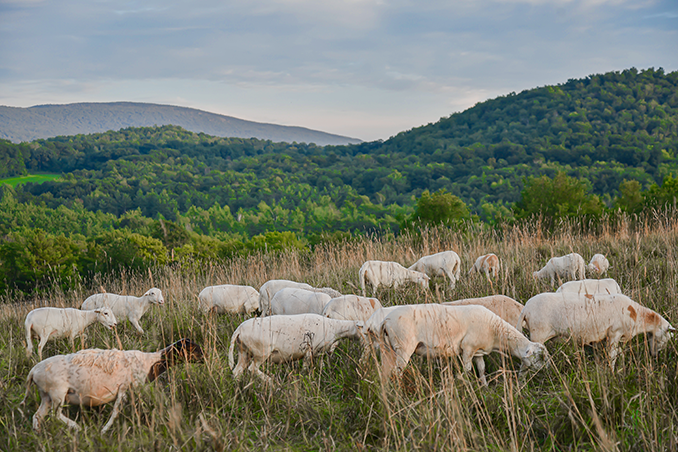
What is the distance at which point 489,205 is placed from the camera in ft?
Answer: 161

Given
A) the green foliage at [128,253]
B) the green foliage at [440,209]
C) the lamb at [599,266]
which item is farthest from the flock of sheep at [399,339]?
the green foliage at [128,253]

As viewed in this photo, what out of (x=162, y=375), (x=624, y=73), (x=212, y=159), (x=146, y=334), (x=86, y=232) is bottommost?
(x=86, y=232)

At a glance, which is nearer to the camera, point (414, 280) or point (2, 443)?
point (2, 443)

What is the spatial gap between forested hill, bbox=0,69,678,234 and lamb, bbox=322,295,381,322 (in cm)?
4556

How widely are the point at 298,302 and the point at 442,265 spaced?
313 centimetres

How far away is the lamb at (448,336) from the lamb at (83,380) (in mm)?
1866

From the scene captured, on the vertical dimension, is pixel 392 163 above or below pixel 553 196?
above

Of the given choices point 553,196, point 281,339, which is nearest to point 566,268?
point 281,339

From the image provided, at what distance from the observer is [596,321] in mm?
3344

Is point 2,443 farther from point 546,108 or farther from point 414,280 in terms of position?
point 546,108

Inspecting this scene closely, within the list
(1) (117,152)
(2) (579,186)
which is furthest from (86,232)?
(2) (579,186)

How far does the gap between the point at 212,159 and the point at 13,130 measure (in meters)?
80.4

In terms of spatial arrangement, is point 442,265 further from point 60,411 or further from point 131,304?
point 60,411

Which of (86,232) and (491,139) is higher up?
(491,139)
